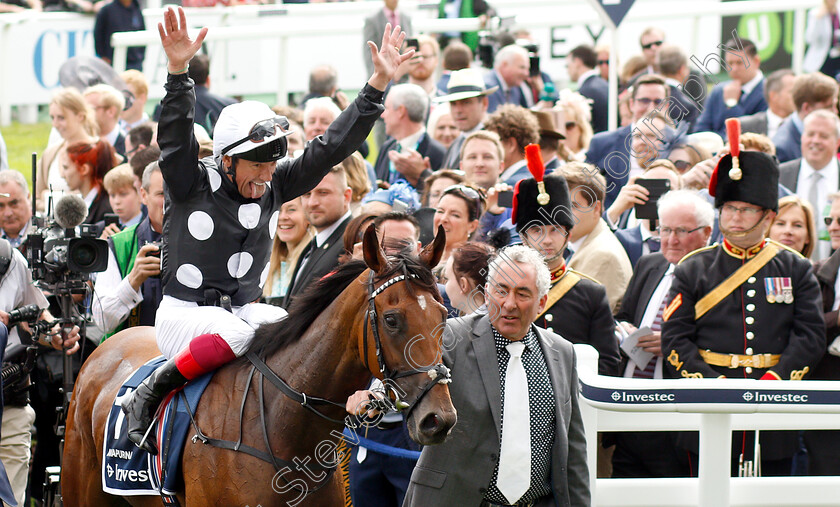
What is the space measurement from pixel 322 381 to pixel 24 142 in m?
10.8

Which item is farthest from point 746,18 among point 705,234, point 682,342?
point 682,342

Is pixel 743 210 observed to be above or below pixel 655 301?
above

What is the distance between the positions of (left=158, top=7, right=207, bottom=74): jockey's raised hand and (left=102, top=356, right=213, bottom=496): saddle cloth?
4.23 ft

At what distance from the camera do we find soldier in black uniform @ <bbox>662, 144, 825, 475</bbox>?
5.64 metres

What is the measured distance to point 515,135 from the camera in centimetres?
777

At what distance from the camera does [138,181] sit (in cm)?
764

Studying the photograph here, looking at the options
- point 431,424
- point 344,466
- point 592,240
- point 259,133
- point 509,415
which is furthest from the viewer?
point 592,240

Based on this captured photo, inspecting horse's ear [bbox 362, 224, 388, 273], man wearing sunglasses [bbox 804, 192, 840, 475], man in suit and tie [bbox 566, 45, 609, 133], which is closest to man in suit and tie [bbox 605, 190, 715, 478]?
man wearing sunglasses [bbox 804, 192, 840, 475]

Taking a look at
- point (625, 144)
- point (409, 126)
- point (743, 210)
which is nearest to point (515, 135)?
point (625, 144)

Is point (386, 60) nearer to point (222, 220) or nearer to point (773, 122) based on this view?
point (222, 220)

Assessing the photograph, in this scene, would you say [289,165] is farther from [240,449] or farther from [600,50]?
[600,50]

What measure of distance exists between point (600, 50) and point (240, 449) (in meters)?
8.67

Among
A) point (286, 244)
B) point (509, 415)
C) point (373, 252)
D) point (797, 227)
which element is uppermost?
point (373, 252)

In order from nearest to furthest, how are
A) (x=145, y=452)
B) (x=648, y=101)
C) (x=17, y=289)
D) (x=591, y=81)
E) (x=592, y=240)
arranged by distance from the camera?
(x=145, y=452) → (x=592, y=240) → (x=17, y=289) → (x=648, y=101) → (x=591, y=81)
